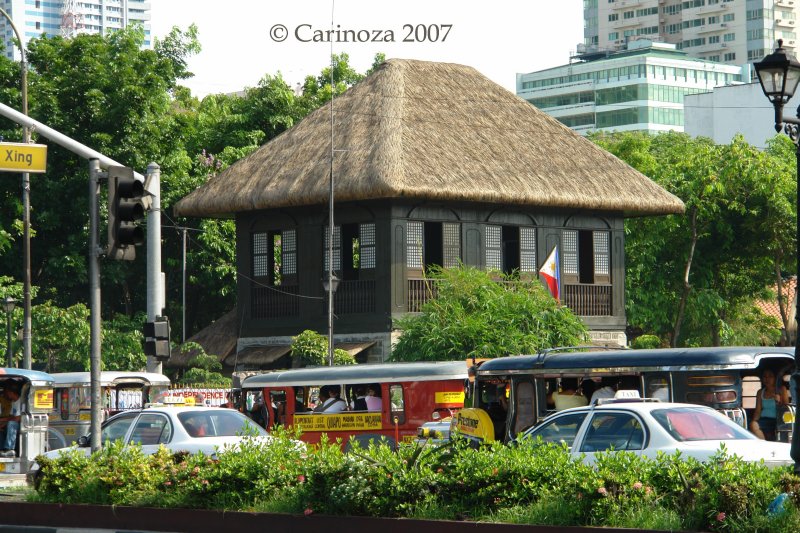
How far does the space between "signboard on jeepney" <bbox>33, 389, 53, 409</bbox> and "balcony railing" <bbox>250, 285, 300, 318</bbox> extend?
47.9ft

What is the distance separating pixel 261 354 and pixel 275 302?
157 cm

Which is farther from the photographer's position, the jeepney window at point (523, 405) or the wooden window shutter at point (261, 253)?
the wooden window shutter at point (261, 253)

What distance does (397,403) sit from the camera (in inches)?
972

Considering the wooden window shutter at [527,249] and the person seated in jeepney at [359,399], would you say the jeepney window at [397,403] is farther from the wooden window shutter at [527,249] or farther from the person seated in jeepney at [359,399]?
the wooden window shutter at [527,249]

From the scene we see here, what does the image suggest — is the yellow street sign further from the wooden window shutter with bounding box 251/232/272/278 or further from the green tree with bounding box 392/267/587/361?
the wooden window shutter with bounding box 251/232/272/278

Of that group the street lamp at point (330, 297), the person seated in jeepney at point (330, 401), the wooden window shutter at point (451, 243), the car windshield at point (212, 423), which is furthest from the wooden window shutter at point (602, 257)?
the car windshield at point (212, 423)

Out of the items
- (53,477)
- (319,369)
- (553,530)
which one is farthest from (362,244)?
(553,530)

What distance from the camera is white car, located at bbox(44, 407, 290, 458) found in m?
18.9

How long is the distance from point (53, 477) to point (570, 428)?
6.07 meters

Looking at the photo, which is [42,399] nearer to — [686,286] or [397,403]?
[397,403]

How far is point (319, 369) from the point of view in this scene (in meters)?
26.0

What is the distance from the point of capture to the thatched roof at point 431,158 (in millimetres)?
36219

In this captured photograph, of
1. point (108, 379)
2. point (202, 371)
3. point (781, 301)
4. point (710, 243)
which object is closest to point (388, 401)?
point (108, 379)

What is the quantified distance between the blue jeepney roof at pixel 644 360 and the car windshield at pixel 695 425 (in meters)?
4.11
